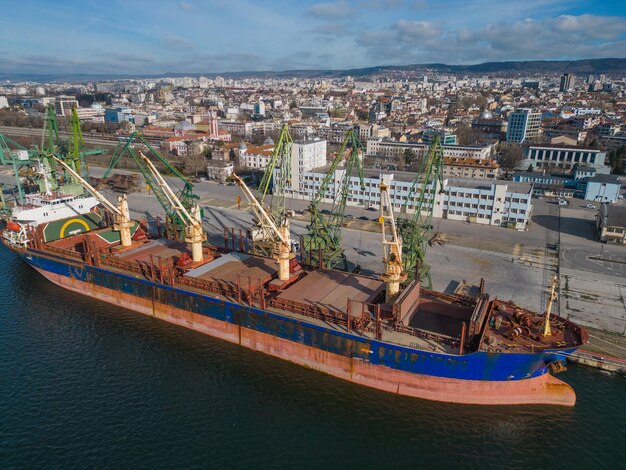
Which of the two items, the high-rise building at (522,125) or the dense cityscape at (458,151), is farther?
the high-rise building at (522,125)

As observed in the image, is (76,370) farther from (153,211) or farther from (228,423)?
(153,211)

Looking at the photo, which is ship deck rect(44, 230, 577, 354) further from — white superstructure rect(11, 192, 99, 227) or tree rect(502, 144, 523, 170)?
tree rect(502, 144, 523, 170)

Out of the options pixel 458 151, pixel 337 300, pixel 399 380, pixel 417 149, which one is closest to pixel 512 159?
pixel 458 151

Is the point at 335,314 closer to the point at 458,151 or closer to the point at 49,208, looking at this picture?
the point at 49,208

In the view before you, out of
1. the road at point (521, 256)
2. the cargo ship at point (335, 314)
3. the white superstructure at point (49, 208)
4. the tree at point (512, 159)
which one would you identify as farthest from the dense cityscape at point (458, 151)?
the white superstructure at point (49, 208)

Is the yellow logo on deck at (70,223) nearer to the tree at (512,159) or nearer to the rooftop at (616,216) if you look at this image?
the rooftop at (616,216)

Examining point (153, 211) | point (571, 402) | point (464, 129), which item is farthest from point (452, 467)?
point (464, 129)
